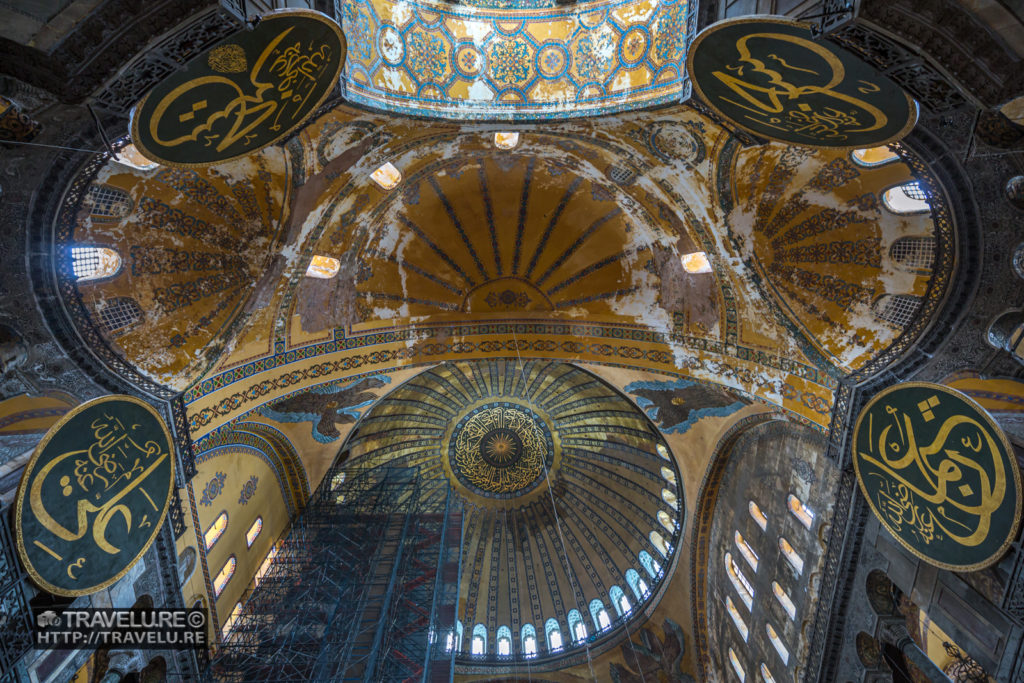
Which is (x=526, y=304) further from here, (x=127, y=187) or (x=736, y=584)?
(x=736, y=584)

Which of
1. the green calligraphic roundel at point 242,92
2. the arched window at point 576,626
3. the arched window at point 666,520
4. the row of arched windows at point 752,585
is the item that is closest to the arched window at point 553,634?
the arched window at point 576,626

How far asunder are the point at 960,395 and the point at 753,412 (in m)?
4.28

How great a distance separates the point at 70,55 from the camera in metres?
3.89

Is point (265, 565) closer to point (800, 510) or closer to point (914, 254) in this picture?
point (800, 510)

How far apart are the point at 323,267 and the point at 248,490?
15.5ft

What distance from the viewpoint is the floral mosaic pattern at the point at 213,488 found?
29.0 ft

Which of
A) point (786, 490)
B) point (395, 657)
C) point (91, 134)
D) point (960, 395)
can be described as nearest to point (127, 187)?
point (91, 134)

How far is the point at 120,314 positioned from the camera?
6.60m

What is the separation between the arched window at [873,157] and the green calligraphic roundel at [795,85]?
1647 millimetres

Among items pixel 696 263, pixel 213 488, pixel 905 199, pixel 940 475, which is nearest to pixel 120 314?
A: pixel 213 488

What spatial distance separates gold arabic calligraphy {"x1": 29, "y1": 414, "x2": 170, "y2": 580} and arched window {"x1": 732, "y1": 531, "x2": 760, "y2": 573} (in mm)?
10122

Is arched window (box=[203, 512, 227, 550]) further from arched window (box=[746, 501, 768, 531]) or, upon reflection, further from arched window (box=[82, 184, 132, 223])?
arched window (box=[746, 501, 768, 531])

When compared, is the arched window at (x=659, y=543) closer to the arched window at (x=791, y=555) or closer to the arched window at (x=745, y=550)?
the arched window at (x=745, y=550)

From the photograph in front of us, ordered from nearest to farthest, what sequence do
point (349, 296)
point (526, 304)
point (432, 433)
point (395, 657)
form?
point (349, 296)
point (395, 657)
point (526, 304)
point (432, 433)
